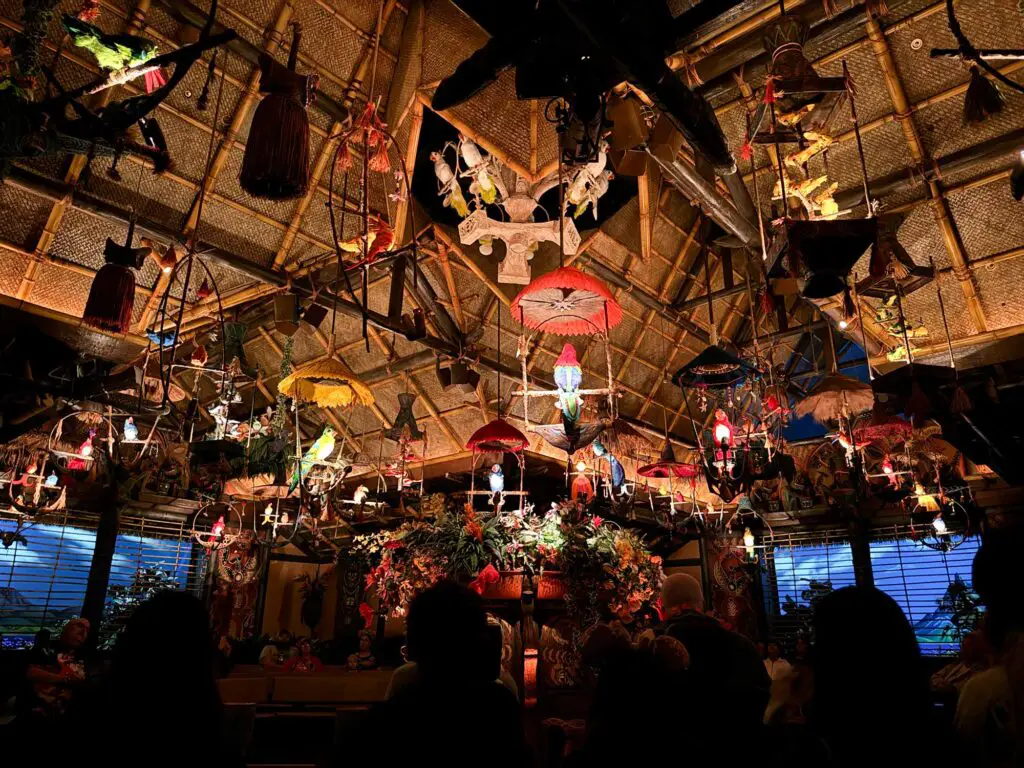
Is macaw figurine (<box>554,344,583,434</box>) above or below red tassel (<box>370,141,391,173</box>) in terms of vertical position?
below

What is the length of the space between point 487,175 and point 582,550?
3.27 metres

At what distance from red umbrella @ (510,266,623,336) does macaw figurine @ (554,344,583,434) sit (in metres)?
0.20

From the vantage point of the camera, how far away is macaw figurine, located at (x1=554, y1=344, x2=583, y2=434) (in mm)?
3721

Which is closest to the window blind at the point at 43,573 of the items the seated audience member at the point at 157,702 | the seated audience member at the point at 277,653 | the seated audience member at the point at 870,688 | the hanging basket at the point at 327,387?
the seated audience member at the point at 277,653

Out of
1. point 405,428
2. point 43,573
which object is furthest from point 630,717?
point 43,573

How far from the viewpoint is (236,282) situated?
22.1ft

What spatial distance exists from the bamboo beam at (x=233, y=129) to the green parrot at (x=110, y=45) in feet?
9.27

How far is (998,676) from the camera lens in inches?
57.1

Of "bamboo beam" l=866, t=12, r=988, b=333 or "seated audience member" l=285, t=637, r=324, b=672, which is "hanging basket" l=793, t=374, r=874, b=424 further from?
"seated audience member" l=285, t=637, r=324, b=672

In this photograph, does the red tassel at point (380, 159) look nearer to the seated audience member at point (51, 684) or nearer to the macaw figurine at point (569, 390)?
the macaw figurine at point (569, 390)

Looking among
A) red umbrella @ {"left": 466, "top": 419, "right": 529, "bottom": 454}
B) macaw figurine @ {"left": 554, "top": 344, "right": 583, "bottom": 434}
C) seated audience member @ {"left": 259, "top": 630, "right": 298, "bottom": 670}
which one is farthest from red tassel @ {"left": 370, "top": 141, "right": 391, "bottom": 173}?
seated audience member @ {"left": 259, "top": 630, "right": 298, "bottom": 670}

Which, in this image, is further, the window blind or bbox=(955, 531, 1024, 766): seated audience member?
the window blind

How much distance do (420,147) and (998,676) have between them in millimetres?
5939

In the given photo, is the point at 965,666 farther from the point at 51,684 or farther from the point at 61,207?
the point at 61,207
